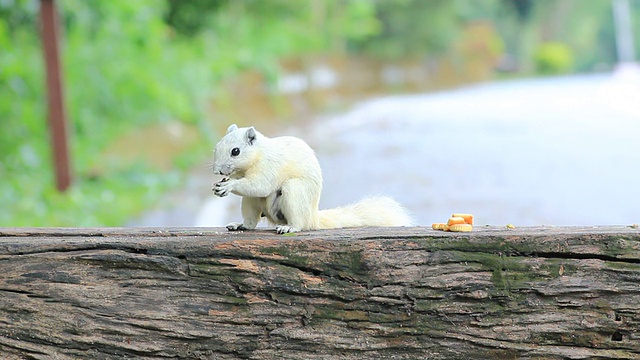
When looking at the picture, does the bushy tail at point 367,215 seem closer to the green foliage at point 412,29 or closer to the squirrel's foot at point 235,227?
the squirrel's foot at point 235,227

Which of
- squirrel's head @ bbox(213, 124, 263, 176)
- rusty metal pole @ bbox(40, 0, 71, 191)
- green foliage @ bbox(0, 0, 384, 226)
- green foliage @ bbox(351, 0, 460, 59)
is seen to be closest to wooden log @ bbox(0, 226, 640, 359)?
squirrel's head @ bbox(213, 124, 263, 176)

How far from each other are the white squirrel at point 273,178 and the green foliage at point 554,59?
8.04 meters

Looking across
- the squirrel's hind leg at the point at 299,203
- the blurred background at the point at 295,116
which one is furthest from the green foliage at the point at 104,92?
the squirrel's hind leg at the point at 299,203

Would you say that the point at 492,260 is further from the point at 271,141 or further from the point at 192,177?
the point at 192,177

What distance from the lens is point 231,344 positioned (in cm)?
138

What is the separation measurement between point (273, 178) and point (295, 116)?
687cm

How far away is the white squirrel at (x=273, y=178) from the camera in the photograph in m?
1.50

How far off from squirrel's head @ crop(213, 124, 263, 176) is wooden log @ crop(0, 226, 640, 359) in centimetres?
19

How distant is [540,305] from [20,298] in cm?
89

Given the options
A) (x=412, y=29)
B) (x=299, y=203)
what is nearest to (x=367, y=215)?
(x=299, y=203)

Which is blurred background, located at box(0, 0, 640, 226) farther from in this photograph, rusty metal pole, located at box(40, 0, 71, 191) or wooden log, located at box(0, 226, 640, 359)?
wooden log, located at box(0, 226, 640, 359)

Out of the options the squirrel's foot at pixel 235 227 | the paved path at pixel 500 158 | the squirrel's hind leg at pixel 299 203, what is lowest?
the squirrel's foot at pixel 235 227

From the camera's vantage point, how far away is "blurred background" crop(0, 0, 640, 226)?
419cm

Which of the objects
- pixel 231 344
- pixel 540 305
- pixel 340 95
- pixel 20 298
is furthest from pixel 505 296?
pixel 340 95
